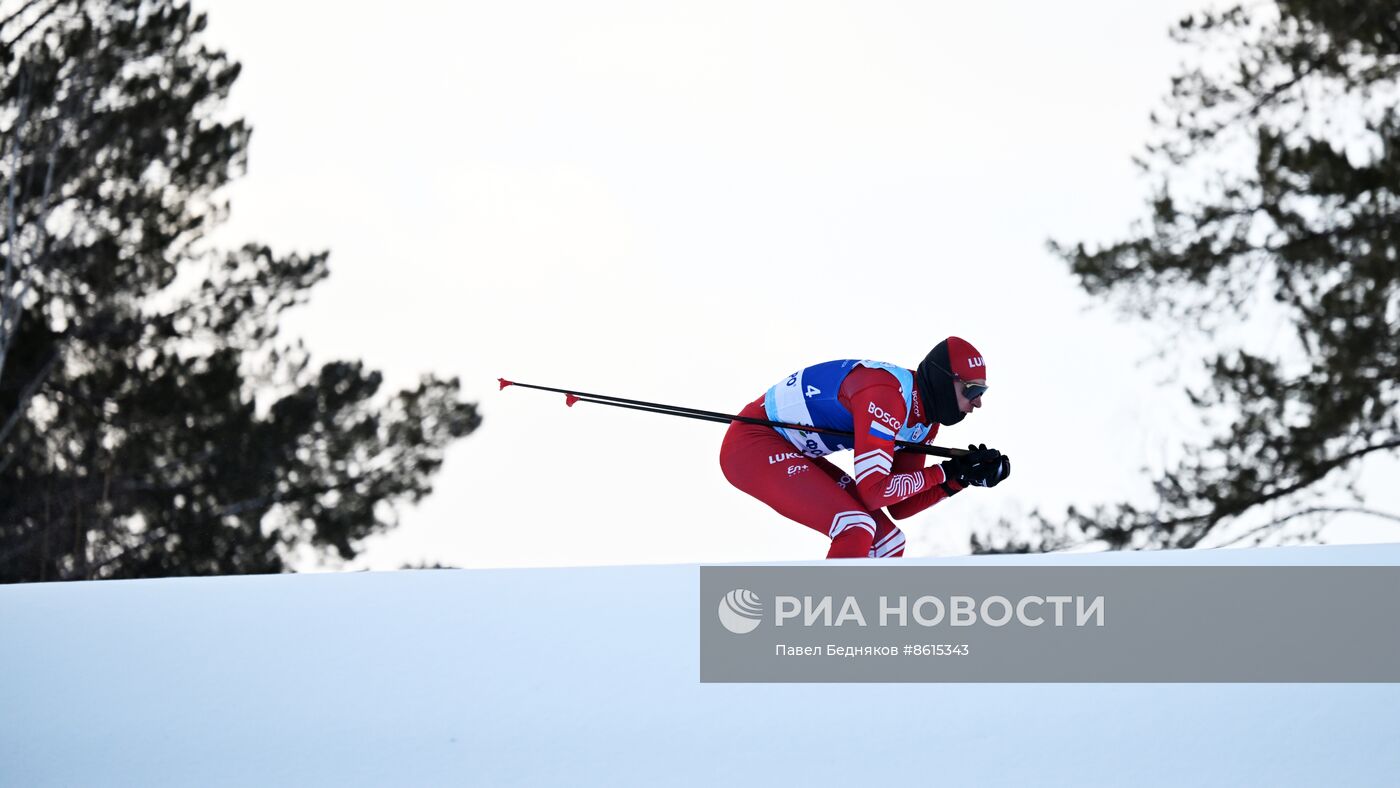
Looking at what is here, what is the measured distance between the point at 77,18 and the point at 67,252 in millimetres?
1961

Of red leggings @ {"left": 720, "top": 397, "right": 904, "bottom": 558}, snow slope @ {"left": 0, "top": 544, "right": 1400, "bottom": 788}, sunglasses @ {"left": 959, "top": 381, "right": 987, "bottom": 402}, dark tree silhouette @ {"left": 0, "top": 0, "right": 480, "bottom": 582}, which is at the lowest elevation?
snow slope @ {"left": 0, "top": 544, "right": 1400, "bottom": 788}

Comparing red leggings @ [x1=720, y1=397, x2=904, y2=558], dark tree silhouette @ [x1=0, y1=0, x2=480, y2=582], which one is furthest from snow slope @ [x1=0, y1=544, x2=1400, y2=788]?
dark tree silhouette @ [x1=0, y1=0, x2=480, y2=582]

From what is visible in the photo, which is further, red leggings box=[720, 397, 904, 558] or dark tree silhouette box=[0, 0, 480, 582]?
dark tree silhouette box=[0, 0, 480, 582]

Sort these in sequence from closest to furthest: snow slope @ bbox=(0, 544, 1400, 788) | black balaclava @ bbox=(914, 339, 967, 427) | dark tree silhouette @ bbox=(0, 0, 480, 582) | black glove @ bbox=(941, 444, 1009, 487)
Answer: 1. snow slope @ bbox=(0, 544, 1400, 788)
2. black balaclava @ bbox=(914, 339, 967, 427)
3. black glove @ bbox=(941, 444, 1009, 487)
4. dark tree silhouette @ bbox=(0, 0, 480, 582)

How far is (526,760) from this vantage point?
132 inches

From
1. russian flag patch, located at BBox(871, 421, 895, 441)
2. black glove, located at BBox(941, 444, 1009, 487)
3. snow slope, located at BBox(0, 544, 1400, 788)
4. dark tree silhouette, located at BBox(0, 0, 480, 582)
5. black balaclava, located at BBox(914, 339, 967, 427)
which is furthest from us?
dark tree silhouette, located at BBox(0, 0, 480, 582)

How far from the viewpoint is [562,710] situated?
11.7 ft

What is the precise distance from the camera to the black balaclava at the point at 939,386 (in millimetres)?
4664

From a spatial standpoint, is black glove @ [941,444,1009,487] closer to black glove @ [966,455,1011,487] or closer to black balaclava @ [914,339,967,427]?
black glove @ [966,455,1011,487]

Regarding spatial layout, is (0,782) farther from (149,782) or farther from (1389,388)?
(1389,388)

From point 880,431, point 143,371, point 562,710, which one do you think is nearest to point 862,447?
point 880,431

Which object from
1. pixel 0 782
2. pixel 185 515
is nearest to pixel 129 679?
pixel 0 782

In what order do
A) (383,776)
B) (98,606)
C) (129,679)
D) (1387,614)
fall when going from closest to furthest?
1. (383,776)
2. (1387,614)
3. (129,679)
4. (98,606)

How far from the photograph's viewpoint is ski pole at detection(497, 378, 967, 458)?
4.82m
